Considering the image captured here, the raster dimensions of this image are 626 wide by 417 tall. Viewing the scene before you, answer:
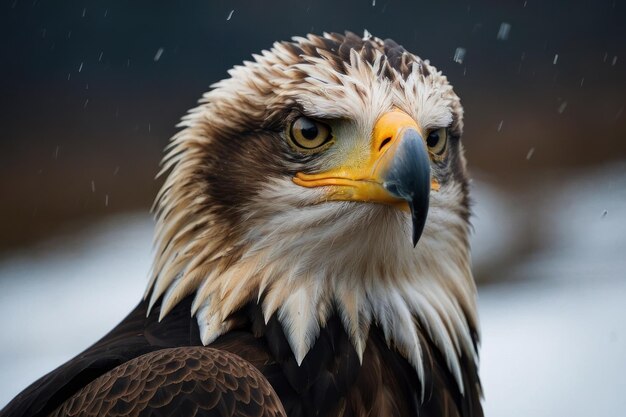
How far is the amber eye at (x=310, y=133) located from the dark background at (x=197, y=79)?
157 inches

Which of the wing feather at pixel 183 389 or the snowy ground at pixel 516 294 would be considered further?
the snowy ground at pixel 516 294

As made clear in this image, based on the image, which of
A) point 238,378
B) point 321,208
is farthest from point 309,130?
point 238,378

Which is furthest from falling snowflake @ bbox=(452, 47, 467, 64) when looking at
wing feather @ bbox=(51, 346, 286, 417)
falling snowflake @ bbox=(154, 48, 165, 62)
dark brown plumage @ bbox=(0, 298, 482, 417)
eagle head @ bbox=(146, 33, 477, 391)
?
wing feather @ bbox=(51, 346, 286, 417)

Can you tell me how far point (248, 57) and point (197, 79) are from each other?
64 centimetres

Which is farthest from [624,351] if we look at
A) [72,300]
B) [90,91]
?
[90,91]

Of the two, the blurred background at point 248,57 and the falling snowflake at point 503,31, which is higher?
the falling snowflake at point 503,31

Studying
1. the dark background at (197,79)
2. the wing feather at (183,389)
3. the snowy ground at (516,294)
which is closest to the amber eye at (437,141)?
the wing feather at (183,389)

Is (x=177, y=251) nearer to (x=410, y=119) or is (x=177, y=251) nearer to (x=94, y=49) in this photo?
(x=410, y=119)

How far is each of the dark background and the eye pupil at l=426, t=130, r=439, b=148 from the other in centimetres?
397

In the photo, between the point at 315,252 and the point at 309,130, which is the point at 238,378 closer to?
the point at 315,252

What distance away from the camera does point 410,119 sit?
244 centimetres

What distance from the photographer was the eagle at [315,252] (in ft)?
7.89

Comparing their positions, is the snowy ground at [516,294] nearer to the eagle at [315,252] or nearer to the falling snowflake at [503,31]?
the falling snowflake at [503,31]

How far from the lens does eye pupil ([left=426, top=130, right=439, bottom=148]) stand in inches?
103
